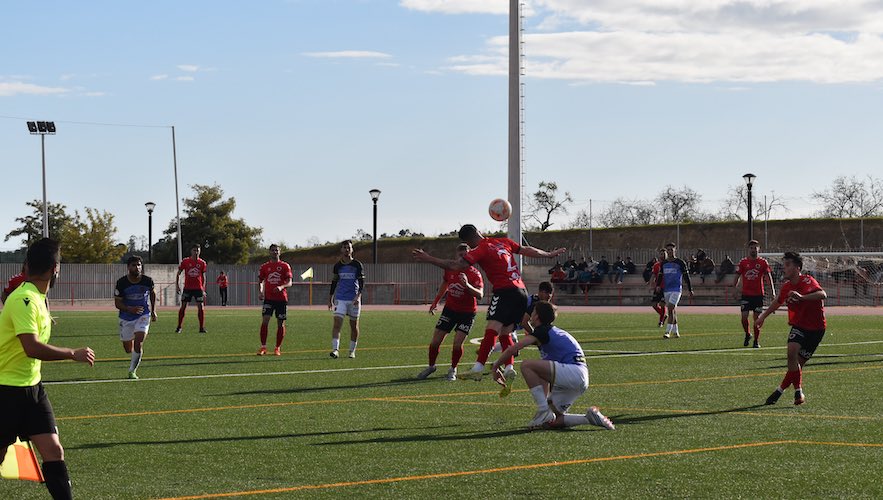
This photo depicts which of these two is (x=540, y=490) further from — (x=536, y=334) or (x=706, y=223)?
(x=706, y=223)

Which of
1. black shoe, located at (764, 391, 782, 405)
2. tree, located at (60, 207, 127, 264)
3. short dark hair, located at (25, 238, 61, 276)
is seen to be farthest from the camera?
tree, located at (60, 207, 127, 264)

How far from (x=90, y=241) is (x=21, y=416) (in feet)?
262

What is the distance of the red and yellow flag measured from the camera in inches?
303

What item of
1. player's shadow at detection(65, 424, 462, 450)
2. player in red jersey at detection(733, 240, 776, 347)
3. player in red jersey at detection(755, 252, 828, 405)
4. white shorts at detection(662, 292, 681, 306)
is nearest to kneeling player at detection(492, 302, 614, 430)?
player's shadow at detection(65, 424, 462, 450)

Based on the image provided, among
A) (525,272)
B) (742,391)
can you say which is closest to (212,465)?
(742,391)

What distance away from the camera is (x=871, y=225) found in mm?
89625

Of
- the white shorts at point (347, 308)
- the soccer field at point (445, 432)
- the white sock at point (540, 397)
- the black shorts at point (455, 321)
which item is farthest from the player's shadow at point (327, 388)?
the white sock at point (540, 397)

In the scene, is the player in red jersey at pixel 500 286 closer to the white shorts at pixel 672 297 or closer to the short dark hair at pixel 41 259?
the short dark hair at pixel 41 259

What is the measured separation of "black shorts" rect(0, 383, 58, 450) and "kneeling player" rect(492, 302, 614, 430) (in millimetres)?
5338

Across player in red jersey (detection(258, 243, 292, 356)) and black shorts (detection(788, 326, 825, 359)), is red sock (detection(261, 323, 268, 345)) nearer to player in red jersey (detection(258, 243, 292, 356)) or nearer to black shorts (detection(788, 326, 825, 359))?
player in red jersey (detection(258, 243, 292, 356))

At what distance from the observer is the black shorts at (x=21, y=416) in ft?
24.7

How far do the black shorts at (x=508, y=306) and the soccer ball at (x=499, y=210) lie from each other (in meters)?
8.96

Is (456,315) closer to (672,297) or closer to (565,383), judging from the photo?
(565,383)

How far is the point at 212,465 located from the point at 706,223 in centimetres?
8993
